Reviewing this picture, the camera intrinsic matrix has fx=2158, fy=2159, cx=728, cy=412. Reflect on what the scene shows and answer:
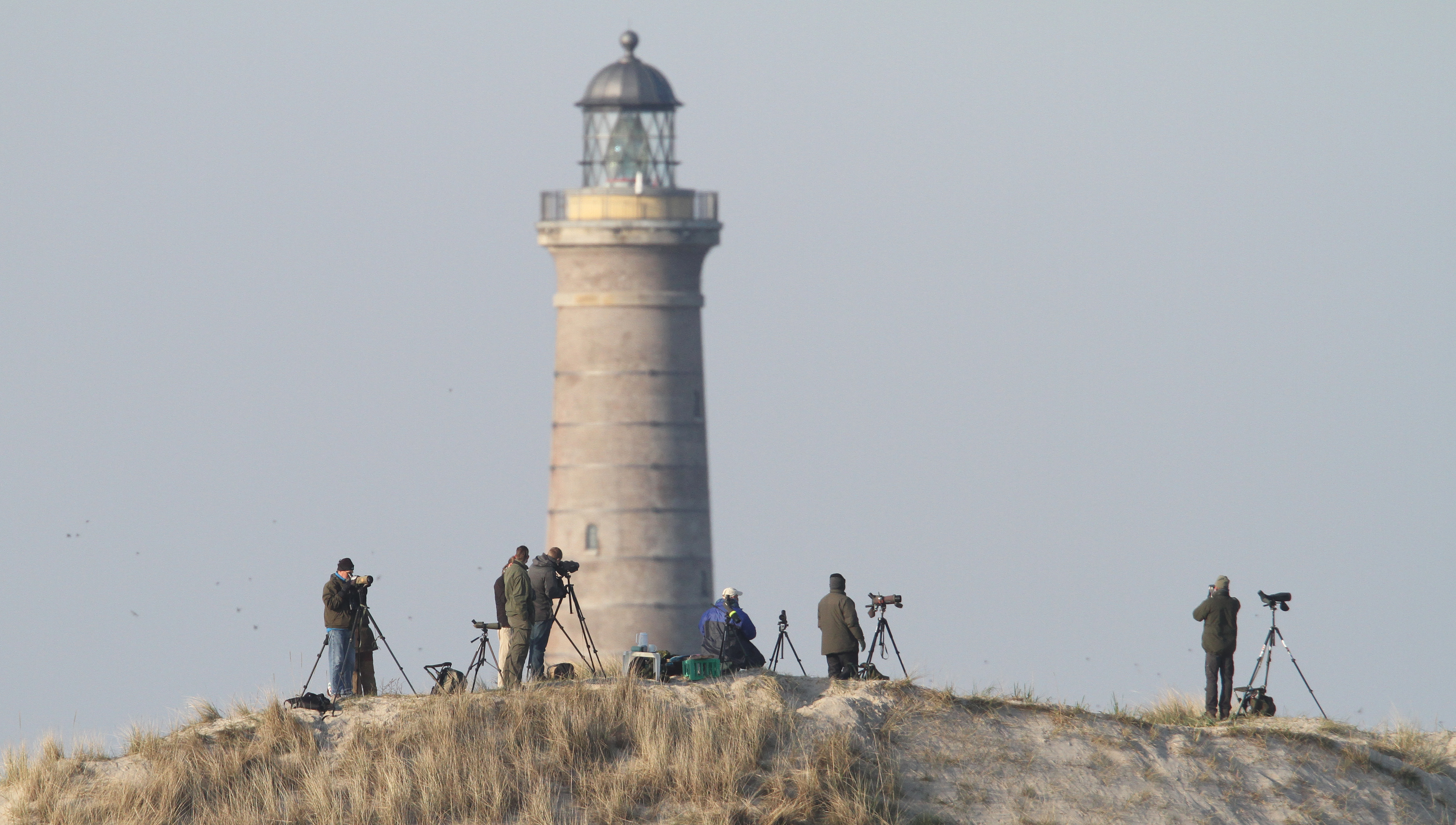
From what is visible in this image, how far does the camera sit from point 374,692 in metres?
24.9

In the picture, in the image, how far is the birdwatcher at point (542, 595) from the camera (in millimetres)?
24344

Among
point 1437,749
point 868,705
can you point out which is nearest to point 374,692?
point 868,705

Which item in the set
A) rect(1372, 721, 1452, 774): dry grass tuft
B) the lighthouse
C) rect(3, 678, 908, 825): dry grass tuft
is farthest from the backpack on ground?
the lighthouse

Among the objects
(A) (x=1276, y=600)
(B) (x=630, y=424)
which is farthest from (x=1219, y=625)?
(B) (x=630, y=424)

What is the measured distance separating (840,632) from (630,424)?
1056 inches

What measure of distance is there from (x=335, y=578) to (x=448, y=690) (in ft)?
6.34

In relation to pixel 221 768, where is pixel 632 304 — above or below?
above

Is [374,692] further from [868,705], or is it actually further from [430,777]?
[868,705]

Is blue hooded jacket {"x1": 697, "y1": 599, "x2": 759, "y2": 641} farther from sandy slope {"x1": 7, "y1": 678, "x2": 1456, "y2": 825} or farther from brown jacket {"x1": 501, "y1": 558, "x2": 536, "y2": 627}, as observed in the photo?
brown jacket {"x1": 501, "y1": 558, "x2": 536, "y2": 627}

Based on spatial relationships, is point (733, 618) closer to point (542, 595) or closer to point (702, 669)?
point (702, 669)

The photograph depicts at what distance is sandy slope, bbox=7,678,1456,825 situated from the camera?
2355 cm

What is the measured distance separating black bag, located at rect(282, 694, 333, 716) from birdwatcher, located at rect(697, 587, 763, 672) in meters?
4.35

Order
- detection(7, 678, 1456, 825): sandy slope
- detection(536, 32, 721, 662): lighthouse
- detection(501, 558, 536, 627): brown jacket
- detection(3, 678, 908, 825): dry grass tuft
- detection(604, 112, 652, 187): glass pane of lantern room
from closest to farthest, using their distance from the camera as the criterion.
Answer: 1. detection(3, 678, 908, 825): dry grass tuft
2. detection(7, 678, 1456, 825): sandy slope
3. detection(501, 558, 536, 627): brown jacket
4. detection(536, 32, 721, 662): lighthouse
5. detection(604, 112, 652, 187): glass pane of lantern room

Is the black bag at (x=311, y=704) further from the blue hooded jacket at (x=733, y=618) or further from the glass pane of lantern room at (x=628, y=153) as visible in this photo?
the glass pane of lantern room at (x=628, y=153)
